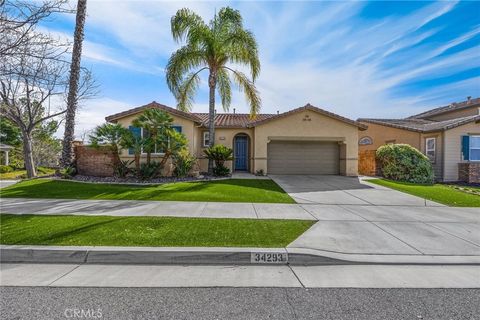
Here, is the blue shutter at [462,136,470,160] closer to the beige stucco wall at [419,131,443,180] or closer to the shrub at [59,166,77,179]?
the beige stucco wall at [419,131,443,180]

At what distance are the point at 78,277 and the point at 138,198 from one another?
17.6 ft

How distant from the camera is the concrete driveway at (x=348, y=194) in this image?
30.6 feet

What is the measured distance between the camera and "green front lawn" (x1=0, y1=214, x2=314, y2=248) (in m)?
4.98

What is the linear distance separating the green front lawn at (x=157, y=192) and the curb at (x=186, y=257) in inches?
174

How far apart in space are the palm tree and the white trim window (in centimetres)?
1337

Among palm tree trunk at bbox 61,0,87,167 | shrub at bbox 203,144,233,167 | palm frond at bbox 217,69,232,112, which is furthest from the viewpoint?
palm frond at bbox 217,69,232,112

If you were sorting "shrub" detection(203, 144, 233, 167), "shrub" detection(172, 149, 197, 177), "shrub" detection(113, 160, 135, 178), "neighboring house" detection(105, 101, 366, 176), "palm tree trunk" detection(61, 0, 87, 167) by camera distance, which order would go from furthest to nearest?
1. "neighboring house" detection(105, 101, 366, 176)
2. "shrub" detection(203, 144, 233, 167)
3. "shrub" detection(172, 149, 197, 177)
4. "shrub" detection(113, 160, 135, 178)
5. "palm tree trunk" detection(61, 0, 87, 167)

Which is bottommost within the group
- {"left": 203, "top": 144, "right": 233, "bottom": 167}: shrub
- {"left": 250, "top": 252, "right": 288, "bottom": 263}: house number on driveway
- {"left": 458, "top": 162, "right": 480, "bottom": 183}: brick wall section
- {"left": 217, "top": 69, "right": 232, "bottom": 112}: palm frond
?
{"left": 250, "top": 252, "right": 288, "bottom": 263}: house number on driveway

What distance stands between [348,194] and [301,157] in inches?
257

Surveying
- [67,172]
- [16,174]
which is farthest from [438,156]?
[16,174]

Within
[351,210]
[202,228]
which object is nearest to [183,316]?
[202,228]

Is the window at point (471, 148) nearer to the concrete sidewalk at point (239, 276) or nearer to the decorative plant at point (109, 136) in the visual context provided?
the concrete sidewalk at point (239, 276)

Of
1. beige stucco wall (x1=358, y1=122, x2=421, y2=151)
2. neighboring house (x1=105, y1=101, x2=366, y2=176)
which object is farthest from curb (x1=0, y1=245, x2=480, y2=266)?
beige stucco wall (x1=358, y1=122, x2=421, y2=151)

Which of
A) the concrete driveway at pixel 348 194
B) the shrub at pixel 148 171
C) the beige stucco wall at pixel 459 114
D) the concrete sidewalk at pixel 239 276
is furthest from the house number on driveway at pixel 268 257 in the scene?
the beige stucco wall at pixel 459 114
